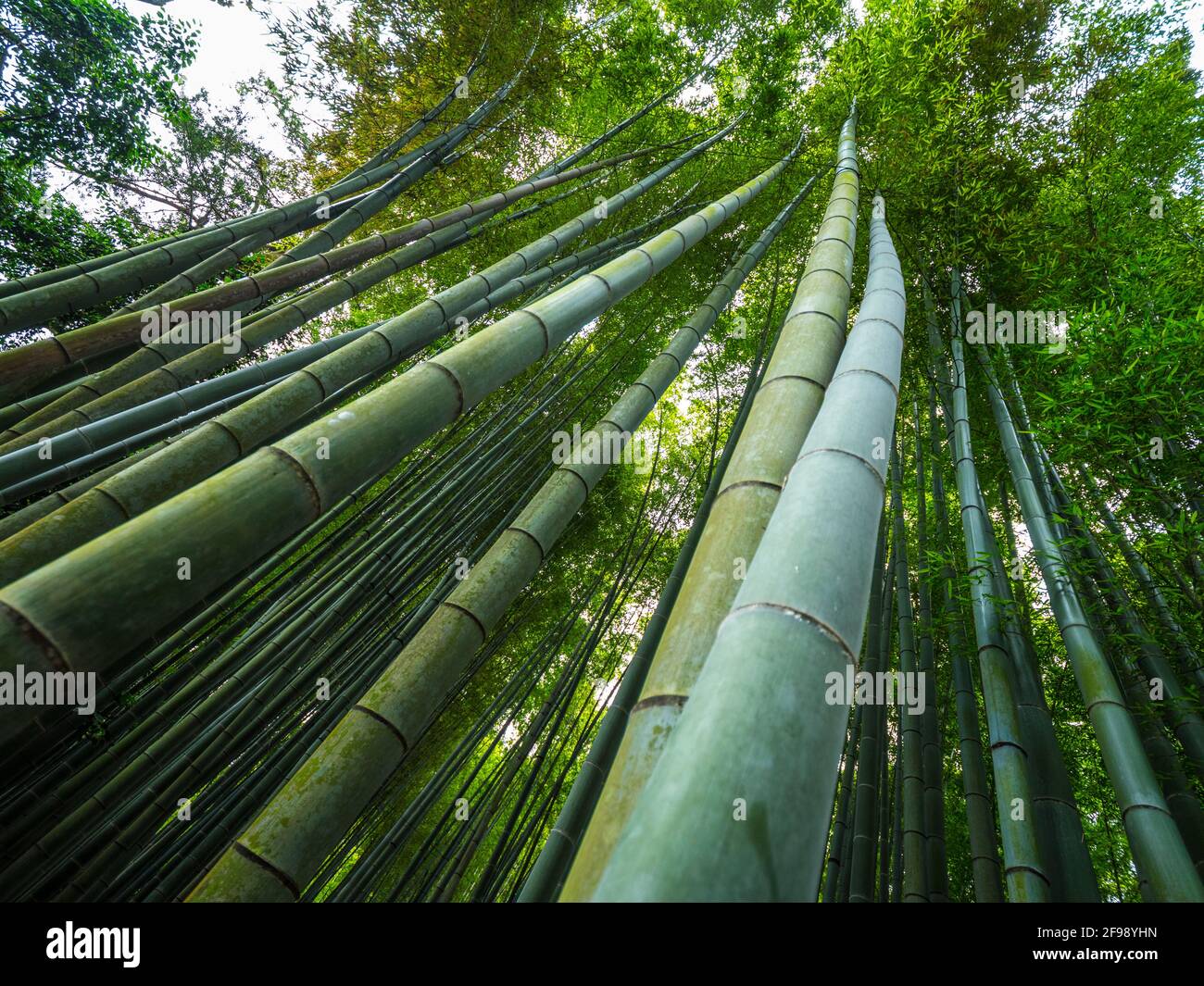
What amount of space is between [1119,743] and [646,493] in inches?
84.2

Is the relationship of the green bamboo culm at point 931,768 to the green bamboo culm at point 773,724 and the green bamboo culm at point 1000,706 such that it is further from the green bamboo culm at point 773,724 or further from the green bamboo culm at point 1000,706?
the green bamboo culm at point 773,724

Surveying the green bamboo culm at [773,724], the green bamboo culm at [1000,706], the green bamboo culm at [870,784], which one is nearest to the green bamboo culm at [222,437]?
the green bamboo culm at [773,724]

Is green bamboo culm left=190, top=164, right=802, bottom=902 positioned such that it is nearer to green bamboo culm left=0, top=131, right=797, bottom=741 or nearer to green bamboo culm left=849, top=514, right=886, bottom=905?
green bamboo culm left=0, top=131, right=797, bottom=741

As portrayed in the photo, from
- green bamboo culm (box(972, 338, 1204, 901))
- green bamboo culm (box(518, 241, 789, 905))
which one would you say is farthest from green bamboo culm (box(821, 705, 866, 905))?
A: green bamboo culm (box(518, 241, 789, 905))

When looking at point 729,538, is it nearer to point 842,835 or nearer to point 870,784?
point 870,784

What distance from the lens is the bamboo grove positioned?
0.90m

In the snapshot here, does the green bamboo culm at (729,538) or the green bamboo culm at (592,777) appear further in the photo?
the green bamboo culm at (592,777)

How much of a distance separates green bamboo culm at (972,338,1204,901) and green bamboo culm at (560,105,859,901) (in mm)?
1179

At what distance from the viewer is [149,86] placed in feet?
17.3

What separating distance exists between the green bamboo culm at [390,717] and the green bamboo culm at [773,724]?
3.85 feet

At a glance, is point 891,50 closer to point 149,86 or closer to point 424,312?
Result: point 424,312

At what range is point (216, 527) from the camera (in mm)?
878

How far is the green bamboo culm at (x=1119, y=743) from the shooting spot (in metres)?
1.33
